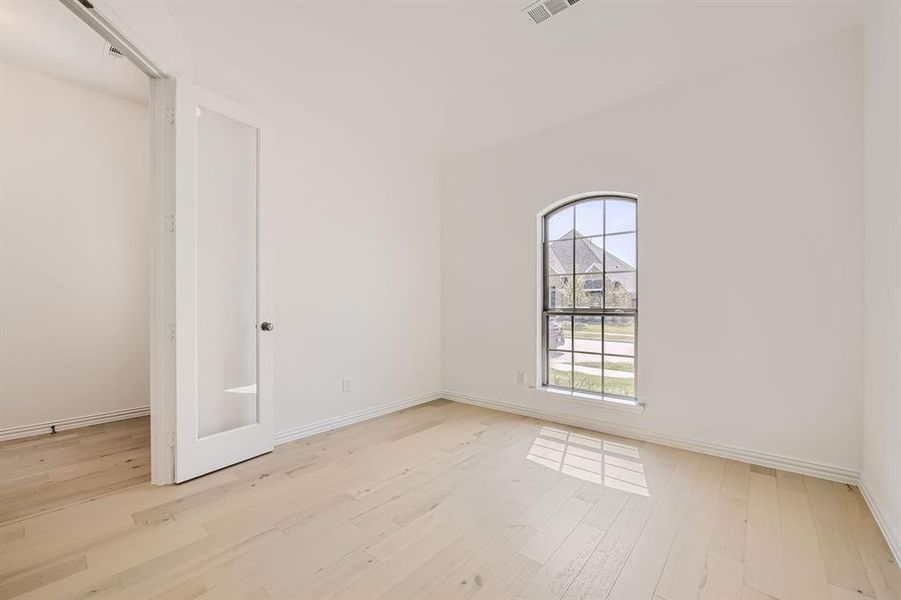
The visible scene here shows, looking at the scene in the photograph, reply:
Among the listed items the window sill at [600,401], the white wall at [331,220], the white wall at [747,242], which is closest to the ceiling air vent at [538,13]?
the white wall at [747,242]

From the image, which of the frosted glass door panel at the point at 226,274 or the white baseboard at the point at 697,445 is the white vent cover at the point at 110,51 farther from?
the white baseboard at the point at 697,445

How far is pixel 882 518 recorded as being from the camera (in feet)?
6.40

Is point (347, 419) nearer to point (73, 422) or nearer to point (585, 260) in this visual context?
point (73, 422)

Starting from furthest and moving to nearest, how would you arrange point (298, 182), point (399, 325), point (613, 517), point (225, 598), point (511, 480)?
1. point (399, 325)
2. point (298, 182)
3. point (511, 480)
4. point (613, 517)
5. point (225, 598)

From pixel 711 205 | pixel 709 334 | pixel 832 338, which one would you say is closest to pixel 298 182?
pixel 711 205

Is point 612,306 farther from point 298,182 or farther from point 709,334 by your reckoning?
point 298,182

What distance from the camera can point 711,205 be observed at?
2.92 metres

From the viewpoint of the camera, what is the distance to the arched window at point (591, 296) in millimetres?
3426

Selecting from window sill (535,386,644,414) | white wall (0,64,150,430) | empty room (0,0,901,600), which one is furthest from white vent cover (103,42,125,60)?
window sill (535,386,644,414)

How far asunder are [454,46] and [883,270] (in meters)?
3.04

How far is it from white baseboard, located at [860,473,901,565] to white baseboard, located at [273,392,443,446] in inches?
136

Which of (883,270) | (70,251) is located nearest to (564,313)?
(883,270)

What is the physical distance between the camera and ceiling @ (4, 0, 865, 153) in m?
2.47

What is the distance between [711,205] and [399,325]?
117 inches
